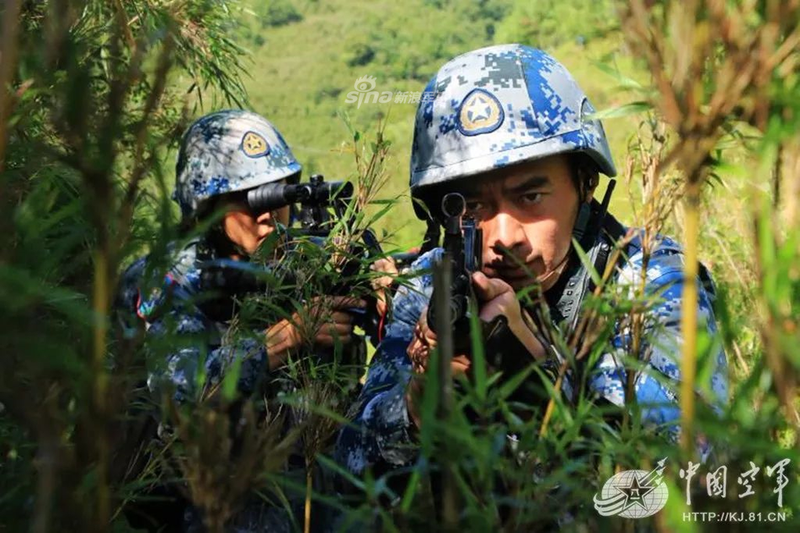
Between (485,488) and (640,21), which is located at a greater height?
(640,21)

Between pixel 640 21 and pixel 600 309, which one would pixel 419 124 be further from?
pixel 640 21

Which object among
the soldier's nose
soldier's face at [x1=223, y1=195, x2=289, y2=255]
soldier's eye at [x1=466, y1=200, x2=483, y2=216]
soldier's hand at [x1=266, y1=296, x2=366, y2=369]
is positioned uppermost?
soldier's face at [x1=223, y1=195, x2=289, y2=255]

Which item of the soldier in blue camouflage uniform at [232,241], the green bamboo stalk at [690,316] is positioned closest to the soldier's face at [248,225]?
the soldier in blue camouflage uniform at [232,241]

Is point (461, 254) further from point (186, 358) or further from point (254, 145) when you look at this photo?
point (254, 145)

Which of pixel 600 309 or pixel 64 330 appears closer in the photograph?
pixel 600 309

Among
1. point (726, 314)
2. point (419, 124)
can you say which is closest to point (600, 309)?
point (726, 314)

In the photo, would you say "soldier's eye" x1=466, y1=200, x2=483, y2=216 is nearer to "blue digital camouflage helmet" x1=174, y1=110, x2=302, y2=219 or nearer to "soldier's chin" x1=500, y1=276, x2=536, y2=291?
"soldier's chin" x1=500, y1=276, x2=536, y2=291

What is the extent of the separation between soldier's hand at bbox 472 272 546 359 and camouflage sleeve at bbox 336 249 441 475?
0.11 metres

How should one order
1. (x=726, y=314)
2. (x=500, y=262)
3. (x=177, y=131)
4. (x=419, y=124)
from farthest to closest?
(x=419, y=124)
(x=500, y=262)
(x=177, y=131)
(x=726, y=314)

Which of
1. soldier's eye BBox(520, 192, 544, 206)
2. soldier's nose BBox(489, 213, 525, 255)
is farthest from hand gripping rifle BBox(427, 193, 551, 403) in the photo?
soldier's eye BBox(520, 192, 544, 206)

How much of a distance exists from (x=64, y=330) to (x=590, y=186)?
4.83 feet

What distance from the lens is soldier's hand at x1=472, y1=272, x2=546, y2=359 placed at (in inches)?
68.2

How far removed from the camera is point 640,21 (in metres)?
0.79

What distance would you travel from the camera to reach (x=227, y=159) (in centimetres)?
366
